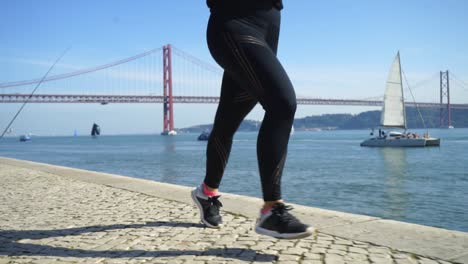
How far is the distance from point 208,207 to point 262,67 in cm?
84

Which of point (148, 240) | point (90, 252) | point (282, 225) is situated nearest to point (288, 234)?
point (282, 225)

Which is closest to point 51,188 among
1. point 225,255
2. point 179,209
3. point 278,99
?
point 179,209

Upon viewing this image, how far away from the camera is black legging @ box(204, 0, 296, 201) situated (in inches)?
66.7

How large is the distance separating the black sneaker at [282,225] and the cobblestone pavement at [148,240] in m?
0.11

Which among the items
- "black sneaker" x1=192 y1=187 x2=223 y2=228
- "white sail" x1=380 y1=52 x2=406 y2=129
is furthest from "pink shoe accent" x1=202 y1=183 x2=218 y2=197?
"white sail" x1=380 y1=52 x2=406 y2=129

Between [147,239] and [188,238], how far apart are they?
192 millimetres

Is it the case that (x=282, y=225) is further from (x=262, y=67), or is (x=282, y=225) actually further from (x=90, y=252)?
(x=90, y=252)

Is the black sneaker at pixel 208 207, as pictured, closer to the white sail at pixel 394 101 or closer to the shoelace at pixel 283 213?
the shoelace at pixel 283 213

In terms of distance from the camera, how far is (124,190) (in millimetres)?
4348

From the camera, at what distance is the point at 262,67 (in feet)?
5.55

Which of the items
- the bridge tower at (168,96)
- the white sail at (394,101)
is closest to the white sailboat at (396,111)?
the white sail at (394,101)

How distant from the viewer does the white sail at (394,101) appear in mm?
33719

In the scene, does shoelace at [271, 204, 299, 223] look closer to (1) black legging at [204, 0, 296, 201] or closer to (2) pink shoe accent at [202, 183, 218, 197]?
(1) black legging at [204, 0, 296, 201]

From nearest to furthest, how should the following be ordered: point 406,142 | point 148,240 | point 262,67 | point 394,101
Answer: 1. point 262,67
2. point 148,240
3. point 406,142
4. point 394,101
